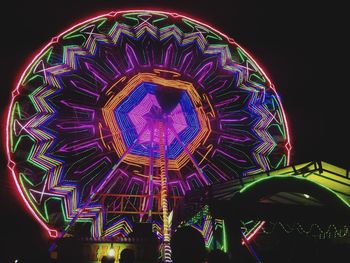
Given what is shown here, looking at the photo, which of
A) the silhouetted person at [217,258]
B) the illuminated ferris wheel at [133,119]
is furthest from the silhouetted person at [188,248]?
the illuminated ferris wheel at [133,119]

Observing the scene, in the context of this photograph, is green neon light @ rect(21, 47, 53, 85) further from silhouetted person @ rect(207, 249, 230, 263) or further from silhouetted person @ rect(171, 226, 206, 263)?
silhouetted person @ rect(171, 226, 206, 263)

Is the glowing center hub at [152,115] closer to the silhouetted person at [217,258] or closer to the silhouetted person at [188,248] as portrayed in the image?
the silhouetted person at [217,258]

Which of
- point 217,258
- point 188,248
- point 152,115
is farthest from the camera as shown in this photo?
point 152,115

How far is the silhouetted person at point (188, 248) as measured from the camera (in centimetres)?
261

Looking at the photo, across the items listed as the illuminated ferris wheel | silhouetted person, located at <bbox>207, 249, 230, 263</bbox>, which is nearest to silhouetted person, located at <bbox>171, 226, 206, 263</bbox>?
silhouetted person, located at <bbox>207, 249, 230, 263</bbox>

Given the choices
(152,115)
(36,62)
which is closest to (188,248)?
(36,62)

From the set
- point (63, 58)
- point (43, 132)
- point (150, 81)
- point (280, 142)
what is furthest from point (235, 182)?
point (63, 58)

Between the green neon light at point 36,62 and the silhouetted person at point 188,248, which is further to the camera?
the green neon light at point 36,62

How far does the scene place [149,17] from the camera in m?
14.0

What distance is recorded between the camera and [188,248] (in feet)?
8.63

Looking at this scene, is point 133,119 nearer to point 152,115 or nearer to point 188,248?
point 152,115

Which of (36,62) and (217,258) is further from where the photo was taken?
(36,62)

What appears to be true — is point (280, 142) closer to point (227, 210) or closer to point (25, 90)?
point (227, 210)

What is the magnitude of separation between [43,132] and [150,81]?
15.7ft
